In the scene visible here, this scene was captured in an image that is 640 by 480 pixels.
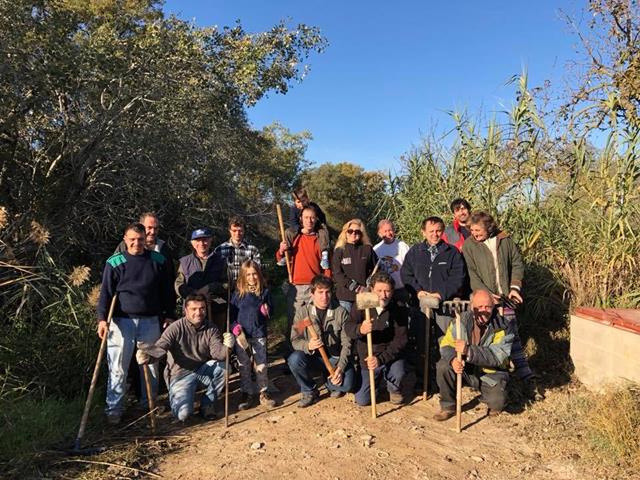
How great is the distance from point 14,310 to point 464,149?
5.88 meters

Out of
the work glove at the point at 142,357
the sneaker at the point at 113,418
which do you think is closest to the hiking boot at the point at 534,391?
the work glove at the point at 142,357

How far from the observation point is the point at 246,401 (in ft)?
16.1

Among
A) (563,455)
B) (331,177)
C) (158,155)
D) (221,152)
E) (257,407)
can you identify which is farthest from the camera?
(331,177)

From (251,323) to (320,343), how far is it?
76 centimetres

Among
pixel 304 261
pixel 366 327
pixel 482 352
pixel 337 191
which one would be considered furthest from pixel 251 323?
pixel 337 191

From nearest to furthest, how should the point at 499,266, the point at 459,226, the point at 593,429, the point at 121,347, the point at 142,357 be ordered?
the point at 593,429 < the point at 142,357 < the point at 121,347 < the point at 499,266 < the point at 459,226

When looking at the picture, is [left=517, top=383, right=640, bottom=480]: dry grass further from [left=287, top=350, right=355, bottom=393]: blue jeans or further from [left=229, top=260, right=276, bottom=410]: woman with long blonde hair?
[left=229, top=260, right=276, bottom=410]: woman with long blonde hair

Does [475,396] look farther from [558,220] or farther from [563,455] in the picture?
[558,220]

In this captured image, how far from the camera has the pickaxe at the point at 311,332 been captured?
479 centimetres

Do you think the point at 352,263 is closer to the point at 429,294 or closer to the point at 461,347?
the point at 429,294

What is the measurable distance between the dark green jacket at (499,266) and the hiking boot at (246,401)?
8.15 ft

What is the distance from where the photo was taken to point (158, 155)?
26.8 ft

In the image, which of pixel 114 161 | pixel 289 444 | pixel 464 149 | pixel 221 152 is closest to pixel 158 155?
pixel 114 161

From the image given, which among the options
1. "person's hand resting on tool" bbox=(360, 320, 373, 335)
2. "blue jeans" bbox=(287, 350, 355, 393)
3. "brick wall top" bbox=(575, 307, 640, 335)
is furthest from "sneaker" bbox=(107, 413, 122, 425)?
"brick wall top" bbox=(575, 307, 640, 335)
